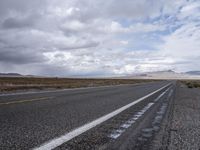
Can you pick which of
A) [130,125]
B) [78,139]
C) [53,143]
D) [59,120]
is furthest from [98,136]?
[59,120]

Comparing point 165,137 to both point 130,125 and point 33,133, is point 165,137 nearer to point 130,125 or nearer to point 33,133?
point 130,125

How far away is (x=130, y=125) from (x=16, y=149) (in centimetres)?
281

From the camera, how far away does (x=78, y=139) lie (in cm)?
451

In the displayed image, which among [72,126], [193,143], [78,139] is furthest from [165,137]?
[72,126]

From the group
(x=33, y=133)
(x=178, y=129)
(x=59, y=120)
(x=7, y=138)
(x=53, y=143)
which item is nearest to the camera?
(x=53, y=143)

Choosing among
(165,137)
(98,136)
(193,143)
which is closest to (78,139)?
(98,136)

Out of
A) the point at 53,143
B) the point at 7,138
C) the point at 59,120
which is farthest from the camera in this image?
the point at 59,120

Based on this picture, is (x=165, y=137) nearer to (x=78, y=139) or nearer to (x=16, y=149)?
(x=78, y=139)

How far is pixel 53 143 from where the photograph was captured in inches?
163

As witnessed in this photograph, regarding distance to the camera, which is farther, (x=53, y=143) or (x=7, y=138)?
(x=7, y=138)

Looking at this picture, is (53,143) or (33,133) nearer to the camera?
(53,143)

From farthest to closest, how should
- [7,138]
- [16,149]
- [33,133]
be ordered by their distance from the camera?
[33,133] → [7,138] → [16,149]

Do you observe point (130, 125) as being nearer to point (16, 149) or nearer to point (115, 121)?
point (115, 121)

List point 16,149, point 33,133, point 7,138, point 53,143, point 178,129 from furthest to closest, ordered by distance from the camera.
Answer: point 178,129 → point 33,133 → point 7,138 → point 53,143 → point 16,149
